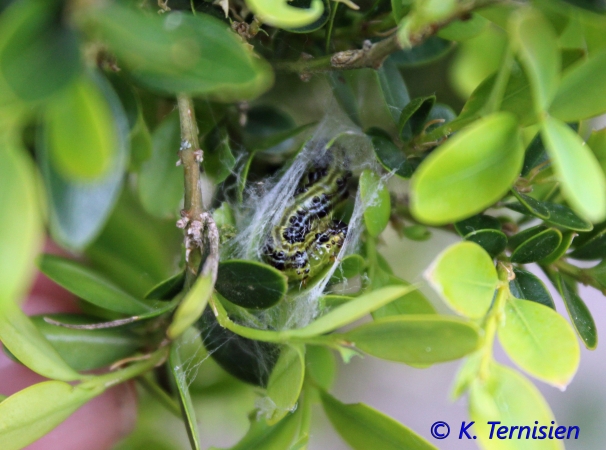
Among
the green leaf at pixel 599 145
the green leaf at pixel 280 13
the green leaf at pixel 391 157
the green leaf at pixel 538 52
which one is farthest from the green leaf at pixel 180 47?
the green leaf at pixel 599 145

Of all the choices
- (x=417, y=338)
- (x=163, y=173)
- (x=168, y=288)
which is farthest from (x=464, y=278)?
(x=163, y=173)

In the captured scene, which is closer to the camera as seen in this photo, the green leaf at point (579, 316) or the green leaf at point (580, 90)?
the green leaf at point (580, 90)

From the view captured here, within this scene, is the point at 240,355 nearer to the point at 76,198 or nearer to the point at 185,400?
the point at 185,400

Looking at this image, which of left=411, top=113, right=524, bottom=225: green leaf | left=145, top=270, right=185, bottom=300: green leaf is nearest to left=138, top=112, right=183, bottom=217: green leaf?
left=145, top=270, right=185, bottom=300: green leaf

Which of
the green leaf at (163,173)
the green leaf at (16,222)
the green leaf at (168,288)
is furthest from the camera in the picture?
the green leaf at (163,173)

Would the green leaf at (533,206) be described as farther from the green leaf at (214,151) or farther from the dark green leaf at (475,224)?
the green leaf at (214,151)

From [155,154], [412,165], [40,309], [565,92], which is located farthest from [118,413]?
[565,92]

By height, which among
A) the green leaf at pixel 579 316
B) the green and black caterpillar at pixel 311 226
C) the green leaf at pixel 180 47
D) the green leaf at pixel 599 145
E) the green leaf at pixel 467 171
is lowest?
the green and black caterpillar at pixel 311 226

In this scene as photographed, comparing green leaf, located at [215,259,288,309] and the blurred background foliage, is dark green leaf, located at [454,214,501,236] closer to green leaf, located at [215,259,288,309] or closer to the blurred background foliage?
the blurred background foliage
